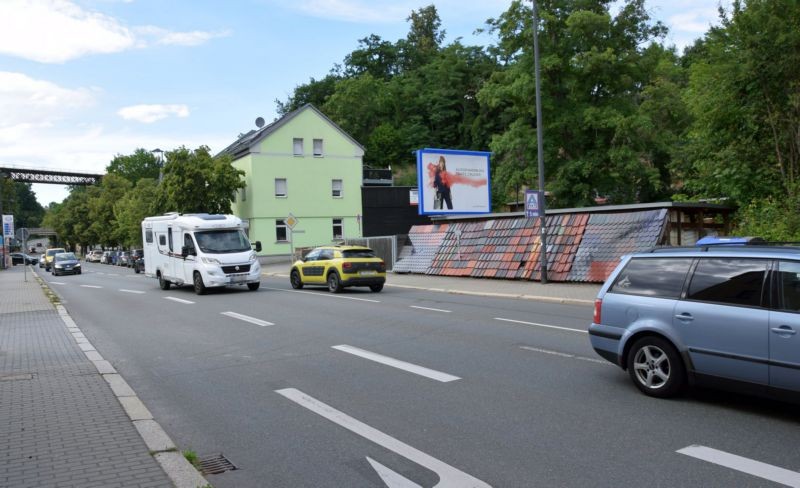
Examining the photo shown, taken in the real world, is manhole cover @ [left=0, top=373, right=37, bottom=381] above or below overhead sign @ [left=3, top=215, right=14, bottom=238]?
below

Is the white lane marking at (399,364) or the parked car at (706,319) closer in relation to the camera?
the parked car at (706,319)

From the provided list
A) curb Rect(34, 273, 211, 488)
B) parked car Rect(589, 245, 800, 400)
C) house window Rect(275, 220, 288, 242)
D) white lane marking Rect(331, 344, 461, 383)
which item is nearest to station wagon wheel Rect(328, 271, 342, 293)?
white lane marking Rect(331, 344, 461, 383)

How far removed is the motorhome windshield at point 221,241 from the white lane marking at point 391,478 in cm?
1725

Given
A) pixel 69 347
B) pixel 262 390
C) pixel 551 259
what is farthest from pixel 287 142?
pixel 262 390

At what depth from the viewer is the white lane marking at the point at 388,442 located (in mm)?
4328

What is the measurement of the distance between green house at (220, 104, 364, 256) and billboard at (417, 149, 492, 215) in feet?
60.7

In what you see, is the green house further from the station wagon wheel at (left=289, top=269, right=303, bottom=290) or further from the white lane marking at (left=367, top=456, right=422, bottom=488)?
the white lane marking at (left=367, top=456, right=422, bottom=488)

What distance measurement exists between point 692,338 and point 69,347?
9287mm

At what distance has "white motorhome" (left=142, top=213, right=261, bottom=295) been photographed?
66.6ft

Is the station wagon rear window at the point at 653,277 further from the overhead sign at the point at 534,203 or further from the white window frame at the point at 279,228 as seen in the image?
the white window frame at the point at 279,228

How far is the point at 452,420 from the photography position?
5.72 m

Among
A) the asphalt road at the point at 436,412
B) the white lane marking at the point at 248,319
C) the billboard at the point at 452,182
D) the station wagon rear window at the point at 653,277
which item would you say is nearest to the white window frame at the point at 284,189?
the billboard at the point at 452,182

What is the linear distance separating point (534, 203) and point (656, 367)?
44.4 feet

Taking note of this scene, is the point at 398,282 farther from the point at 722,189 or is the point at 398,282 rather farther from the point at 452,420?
the point at 452,420
